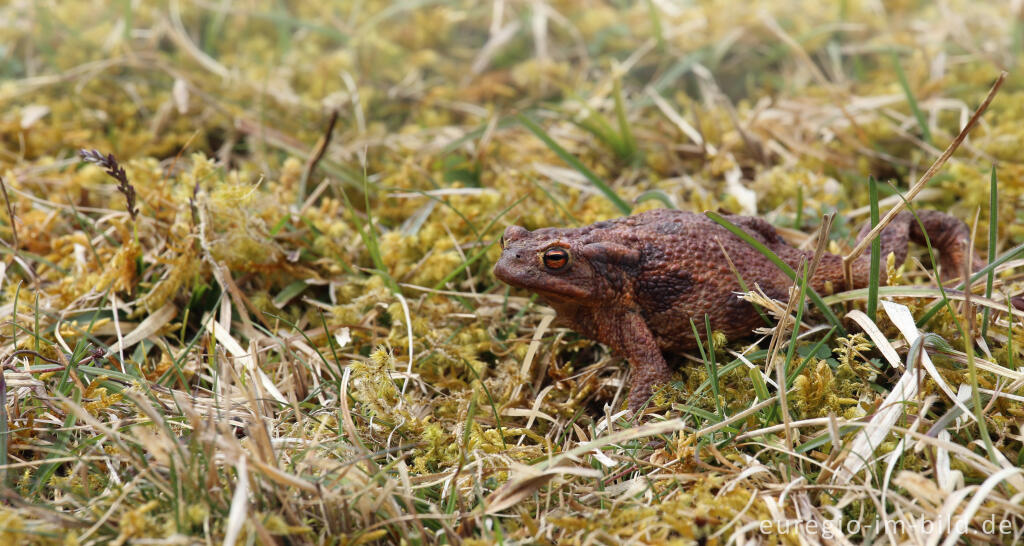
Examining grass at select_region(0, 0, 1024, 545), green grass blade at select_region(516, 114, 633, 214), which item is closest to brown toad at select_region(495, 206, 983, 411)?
grass at select_region(0, 0, 1024, 545)

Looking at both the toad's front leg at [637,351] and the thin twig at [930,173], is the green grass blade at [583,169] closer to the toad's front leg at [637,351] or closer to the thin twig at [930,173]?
the toad's front leg at [637,351]

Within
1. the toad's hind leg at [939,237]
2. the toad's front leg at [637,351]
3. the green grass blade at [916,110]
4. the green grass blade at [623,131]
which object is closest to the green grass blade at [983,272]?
the toad's hind leg at [939,237]

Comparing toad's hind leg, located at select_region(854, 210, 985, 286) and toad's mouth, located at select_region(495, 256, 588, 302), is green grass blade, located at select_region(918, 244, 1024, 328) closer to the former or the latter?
toad's hind leg, located at select_region(854, 210, 985, 286)

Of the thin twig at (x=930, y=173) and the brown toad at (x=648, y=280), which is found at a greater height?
the thin twig at (x=930, y=173)

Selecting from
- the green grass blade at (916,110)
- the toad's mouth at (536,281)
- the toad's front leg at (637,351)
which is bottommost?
the toad's front leg at (637,351)

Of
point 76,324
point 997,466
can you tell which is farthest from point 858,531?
point 76,324

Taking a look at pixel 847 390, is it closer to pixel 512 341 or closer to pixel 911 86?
pixel 512 341
